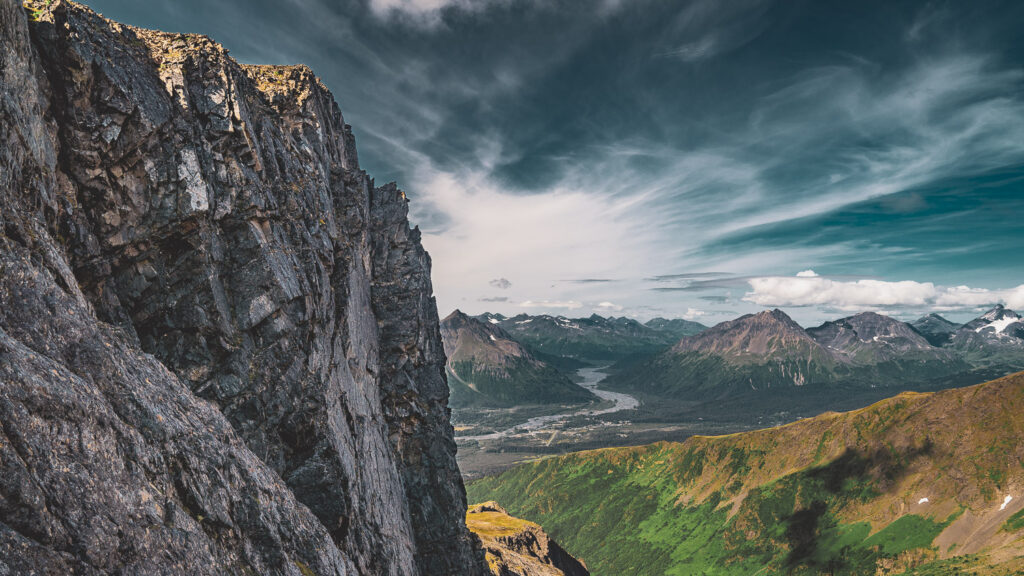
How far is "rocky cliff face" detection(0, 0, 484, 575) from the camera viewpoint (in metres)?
17.4

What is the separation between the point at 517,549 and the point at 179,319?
11913 cm

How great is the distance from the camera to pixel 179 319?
115ft

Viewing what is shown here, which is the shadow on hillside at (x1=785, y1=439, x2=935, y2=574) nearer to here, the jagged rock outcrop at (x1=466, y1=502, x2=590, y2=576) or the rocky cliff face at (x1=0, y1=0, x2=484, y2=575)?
the jagged rock outcrop at (x1=466, y1=502, x2=590, y2=576)

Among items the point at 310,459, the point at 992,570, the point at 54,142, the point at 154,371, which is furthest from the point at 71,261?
the point at 992,570

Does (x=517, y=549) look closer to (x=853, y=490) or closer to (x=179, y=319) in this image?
(x=179, y=319)

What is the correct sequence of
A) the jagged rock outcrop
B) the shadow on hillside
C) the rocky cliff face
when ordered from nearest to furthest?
1. the rocky cliff face
2. the jagged rock outcrop
3. the shadow on hillside

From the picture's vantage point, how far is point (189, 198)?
117 ft

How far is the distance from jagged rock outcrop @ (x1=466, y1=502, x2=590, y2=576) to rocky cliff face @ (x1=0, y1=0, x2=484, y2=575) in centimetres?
4921

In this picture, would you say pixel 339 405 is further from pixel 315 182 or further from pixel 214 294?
pixel 315 182

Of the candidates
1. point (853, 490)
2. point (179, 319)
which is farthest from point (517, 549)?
point (853, 490)

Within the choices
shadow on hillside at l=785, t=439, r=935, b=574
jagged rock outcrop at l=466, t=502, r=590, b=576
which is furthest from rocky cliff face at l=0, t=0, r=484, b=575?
shadow on hillside at l=785, t=439, r=935, b=574

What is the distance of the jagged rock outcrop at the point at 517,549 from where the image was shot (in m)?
107

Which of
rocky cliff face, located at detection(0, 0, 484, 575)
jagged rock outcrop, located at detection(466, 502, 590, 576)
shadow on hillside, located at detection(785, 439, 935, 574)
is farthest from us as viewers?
shadow on hillside, located at detection(785, 439, 935, 574)

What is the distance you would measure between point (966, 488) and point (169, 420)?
236 meters
